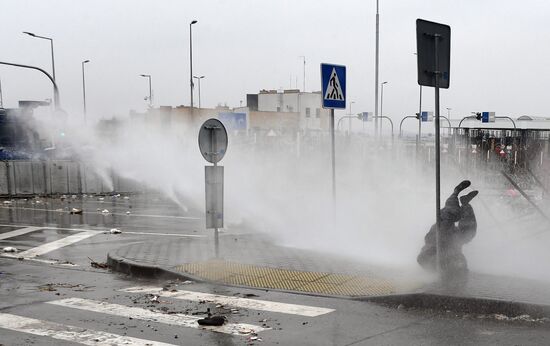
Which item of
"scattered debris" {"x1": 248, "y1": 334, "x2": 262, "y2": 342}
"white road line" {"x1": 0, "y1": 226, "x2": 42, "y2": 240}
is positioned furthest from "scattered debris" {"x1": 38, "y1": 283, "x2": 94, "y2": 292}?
"white road line" {"x1": 0, "y1": 226, "x2": 42, "y2": 240}

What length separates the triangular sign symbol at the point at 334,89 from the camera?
10.1 m

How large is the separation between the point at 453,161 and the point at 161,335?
10353 millimetres

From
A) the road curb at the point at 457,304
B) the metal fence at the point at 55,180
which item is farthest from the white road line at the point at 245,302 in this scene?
the metal fence at the point at 55,180

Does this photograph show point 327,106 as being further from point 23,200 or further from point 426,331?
point 23,200

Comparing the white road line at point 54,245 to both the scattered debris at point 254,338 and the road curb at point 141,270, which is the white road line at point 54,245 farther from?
the scattered debris at point 254,338

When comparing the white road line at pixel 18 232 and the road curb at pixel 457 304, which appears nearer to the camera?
the road curb at pixel 457 304

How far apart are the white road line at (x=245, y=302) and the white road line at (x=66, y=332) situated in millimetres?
1531

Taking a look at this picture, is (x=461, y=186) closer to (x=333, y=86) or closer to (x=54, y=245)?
(x=333, y=86)

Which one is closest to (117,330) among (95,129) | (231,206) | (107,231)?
(107,231)

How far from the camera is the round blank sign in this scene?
945 cm

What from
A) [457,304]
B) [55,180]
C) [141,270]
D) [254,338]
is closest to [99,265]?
[141,270]

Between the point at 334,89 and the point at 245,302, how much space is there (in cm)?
446

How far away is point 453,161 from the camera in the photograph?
14477 mm

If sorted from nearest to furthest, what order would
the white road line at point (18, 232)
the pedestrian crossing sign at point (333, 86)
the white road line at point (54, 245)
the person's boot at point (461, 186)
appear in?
the person's boot at point (461, 186) < the pedestrian crossing sign at point (333, 86) < the white road line at point (54, 245) < the white road line at point (18, 232)
